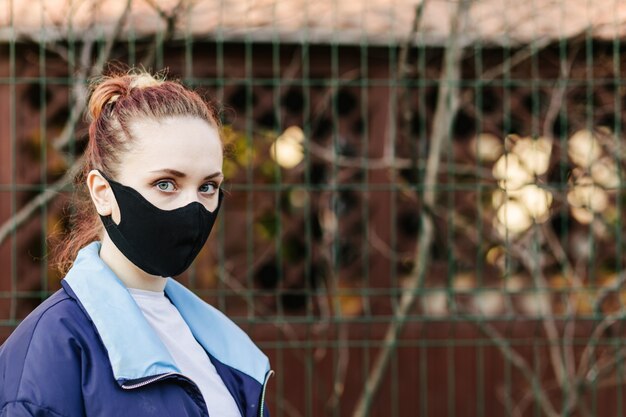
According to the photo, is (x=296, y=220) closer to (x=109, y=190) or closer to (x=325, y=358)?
(x=325, y=358)

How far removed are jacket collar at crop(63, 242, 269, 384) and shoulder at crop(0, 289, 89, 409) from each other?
0.15 feet

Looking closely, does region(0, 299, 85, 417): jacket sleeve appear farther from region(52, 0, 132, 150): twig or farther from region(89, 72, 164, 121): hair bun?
region(52, 0, 132, 150): twig

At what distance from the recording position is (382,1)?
5527 millimetres

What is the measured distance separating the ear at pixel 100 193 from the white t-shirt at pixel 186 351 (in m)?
0.17

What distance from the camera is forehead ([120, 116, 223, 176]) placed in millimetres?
1954

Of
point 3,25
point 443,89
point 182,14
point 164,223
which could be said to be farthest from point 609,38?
point 164,223

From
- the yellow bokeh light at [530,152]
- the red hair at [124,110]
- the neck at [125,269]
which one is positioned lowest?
the neck at [125,269]

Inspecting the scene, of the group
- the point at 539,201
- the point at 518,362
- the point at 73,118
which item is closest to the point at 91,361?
the point at 73,118

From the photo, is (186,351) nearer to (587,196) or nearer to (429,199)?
(429,199)

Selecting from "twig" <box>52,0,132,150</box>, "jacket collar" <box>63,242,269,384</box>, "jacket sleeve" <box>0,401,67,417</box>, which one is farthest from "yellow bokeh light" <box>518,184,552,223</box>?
"jacket sleeve" <box>0,401,67,417</box>

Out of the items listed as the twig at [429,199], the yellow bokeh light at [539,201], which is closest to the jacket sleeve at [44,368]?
the twig at [429,199]

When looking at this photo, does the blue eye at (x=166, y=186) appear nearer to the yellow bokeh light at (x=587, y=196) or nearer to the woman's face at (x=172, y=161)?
the woman's face at (x=172, y=161)

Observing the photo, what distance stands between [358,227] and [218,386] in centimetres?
392

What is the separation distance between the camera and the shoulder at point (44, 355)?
1746 millimetres
